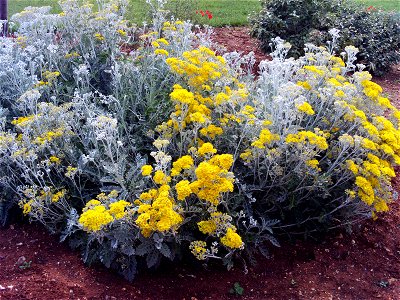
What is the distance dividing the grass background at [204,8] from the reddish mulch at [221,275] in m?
5.93

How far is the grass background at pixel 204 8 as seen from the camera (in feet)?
30.7

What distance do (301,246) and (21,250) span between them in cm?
237

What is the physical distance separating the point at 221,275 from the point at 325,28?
5.83 m

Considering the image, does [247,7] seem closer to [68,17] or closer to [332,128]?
[68,17]

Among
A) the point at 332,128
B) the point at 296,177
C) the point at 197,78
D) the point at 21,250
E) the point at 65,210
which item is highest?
the point at 197,78

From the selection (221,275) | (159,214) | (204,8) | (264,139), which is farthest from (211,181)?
(204,8)

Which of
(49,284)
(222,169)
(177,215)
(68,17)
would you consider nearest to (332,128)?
(222,169)

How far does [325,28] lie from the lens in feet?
27.0

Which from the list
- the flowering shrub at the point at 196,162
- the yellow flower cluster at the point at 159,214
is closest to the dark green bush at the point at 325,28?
the flowering shrub at the point at 196,162

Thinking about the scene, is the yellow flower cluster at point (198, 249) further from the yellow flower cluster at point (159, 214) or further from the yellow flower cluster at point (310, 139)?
the yellow flower cluster at point (310, 139)

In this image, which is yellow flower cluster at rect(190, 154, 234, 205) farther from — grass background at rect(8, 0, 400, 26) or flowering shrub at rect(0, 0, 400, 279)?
grass background at rect(8, 0, 400, 26)

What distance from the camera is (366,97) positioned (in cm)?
443

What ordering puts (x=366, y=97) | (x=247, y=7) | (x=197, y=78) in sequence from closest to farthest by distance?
(x=197, y=78), (x=366, y=97), (x=247, y=7)

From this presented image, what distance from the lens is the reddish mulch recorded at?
3.39 meters
